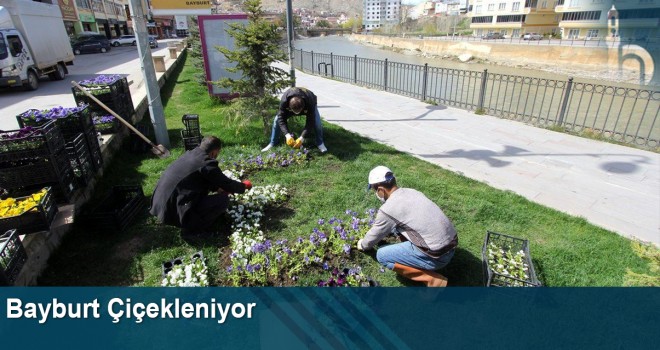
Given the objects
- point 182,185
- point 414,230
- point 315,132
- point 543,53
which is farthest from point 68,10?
point 543,53

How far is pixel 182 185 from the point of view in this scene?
3641 mm

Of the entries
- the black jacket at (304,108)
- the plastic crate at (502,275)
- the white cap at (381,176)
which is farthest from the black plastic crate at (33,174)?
the plastic crate at (502,275)

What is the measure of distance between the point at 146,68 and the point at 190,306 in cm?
475

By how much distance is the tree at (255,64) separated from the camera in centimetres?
606

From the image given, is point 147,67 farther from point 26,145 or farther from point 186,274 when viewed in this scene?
point 186,274

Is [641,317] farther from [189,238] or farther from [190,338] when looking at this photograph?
[189,238]

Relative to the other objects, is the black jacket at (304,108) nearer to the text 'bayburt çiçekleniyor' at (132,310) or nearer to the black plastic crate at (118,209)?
the black plastic crate at (118,209)

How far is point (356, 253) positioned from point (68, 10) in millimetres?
45642

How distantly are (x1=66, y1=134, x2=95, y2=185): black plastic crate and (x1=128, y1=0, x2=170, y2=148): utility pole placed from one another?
1.69m

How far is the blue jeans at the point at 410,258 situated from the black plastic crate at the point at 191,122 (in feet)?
15.3

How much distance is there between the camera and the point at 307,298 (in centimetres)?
319

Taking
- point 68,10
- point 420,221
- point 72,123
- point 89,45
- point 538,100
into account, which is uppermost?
point 68,10

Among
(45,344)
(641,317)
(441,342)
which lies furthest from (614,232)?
(45,344)

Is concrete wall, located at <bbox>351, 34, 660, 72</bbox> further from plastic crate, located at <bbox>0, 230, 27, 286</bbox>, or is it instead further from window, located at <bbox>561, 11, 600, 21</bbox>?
plastic crate, located at <bbox>0, 230, 27, 286</bbox>
